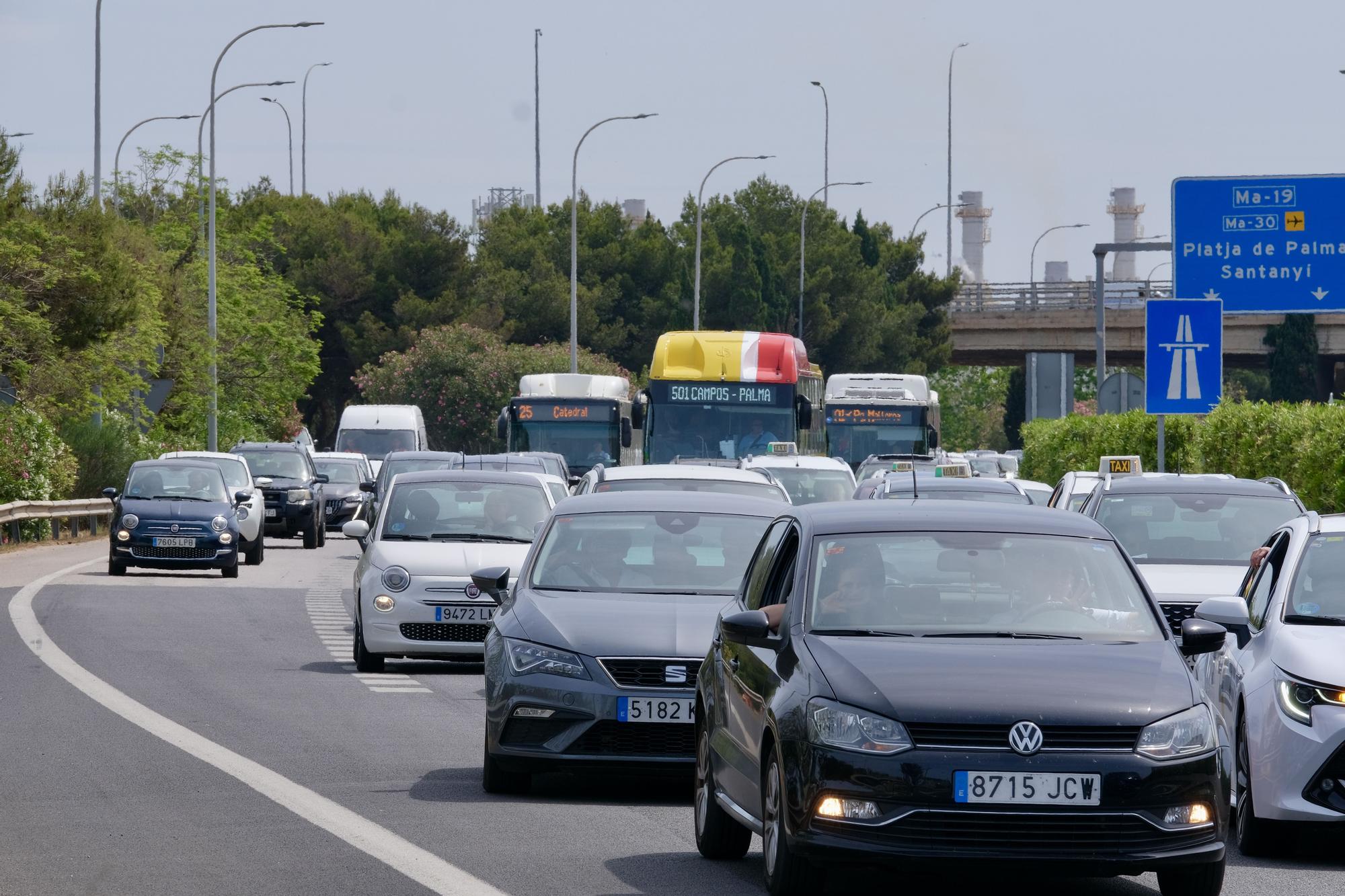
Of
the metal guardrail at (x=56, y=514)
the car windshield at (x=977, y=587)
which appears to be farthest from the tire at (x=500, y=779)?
the metal guardrail at (x=56, y=514)

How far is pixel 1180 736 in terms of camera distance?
7.44m

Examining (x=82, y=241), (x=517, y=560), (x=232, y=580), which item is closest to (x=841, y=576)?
(x=517, y=560)

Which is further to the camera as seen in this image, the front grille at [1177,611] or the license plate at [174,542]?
the license plate at [174,542]

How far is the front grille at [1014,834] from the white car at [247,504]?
26.0 metres

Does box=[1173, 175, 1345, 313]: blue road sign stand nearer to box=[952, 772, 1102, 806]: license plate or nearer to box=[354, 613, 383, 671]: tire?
box=[354, 613, 383, 671]: tire

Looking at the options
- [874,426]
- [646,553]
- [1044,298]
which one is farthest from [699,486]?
[1044,298]

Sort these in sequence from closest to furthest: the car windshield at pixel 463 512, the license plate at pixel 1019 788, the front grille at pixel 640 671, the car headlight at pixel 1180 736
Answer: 1. the license plate at pixel 1019 788
2. the car headlight at pixel 1180 736
3. the front grille at pixel 640 671
4. the car windshield at pixel 463 512

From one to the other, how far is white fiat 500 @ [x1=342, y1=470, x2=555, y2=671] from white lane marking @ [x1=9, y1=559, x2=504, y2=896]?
207 cm

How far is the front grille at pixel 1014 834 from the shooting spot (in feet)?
23.7

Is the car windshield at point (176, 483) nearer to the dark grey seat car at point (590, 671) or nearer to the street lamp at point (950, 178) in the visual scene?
the dark grey seat car at point (590, 671)

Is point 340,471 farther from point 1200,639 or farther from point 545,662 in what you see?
point 1200,639

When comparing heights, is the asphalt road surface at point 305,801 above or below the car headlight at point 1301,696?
below

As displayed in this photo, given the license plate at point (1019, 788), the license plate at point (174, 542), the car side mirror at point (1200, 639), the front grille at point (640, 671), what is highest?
the car side mirror at point (1200, 639)

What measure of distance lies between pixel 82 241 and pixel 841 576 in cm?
4029
